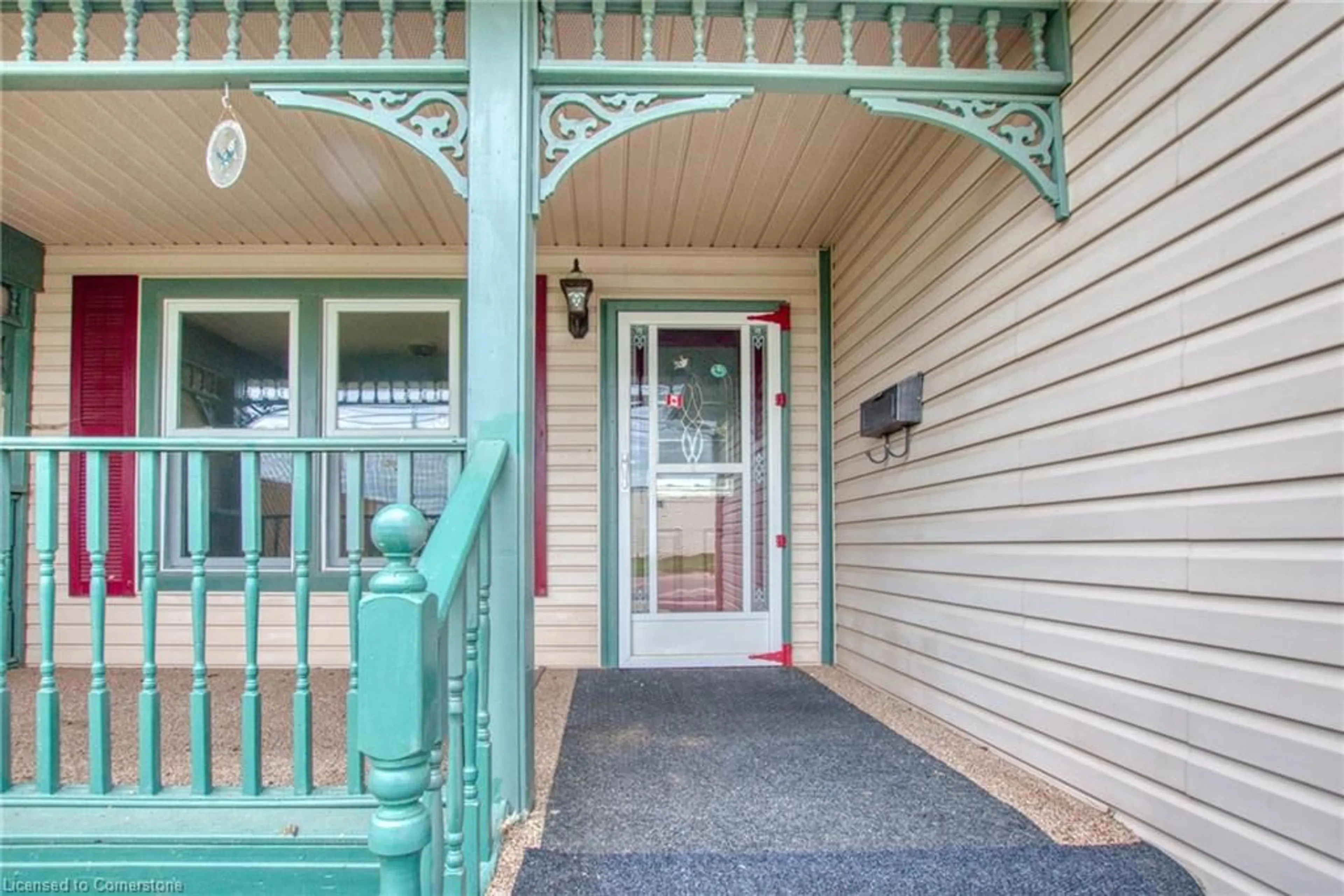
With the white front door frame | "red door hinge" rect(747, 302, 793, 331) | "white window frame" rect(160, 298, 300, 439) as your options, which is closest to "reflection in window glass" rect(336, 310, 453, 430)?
"white window frame" rect(160, 298, 300, 439)

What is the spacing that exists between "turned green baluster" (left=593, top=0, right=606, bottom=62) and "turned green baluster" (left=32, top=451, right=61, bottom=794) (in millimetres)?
1776

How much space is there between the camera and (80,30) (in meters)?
2.09

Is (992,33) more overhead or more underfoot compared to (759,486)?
more overhead

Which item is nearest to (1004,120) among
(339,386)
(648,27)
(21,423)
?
(648,27)

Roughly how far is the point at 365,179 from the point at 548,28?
161 cm

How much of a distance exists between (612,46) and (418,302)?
6.61 ft

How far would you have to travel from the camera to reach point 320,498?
4.01m

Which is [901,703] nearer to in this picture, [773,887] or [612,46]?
[773,887]

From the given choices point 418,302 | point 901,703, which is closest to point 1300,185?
point 901,703

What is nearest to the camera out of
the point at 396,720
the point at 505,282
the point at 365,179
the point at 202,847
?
the point at 396,720

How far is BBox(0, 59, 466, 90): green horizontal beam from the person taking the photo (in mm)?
2053

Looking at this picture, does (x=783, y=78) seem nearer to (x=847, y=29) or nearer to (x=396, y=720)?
(x=847, y=29)

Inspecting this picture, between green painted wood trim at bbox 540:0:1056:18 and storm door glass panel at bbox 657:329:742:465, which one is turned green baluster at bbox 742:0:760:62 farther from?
storm door glass panel at bbox 657:329:742:465

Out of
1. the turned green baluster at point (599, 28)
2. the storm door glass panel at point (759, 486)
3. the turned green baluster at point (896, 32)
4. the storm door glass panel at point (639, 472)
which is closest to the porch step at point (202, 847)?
the turned green baluster at point (599, 28)
